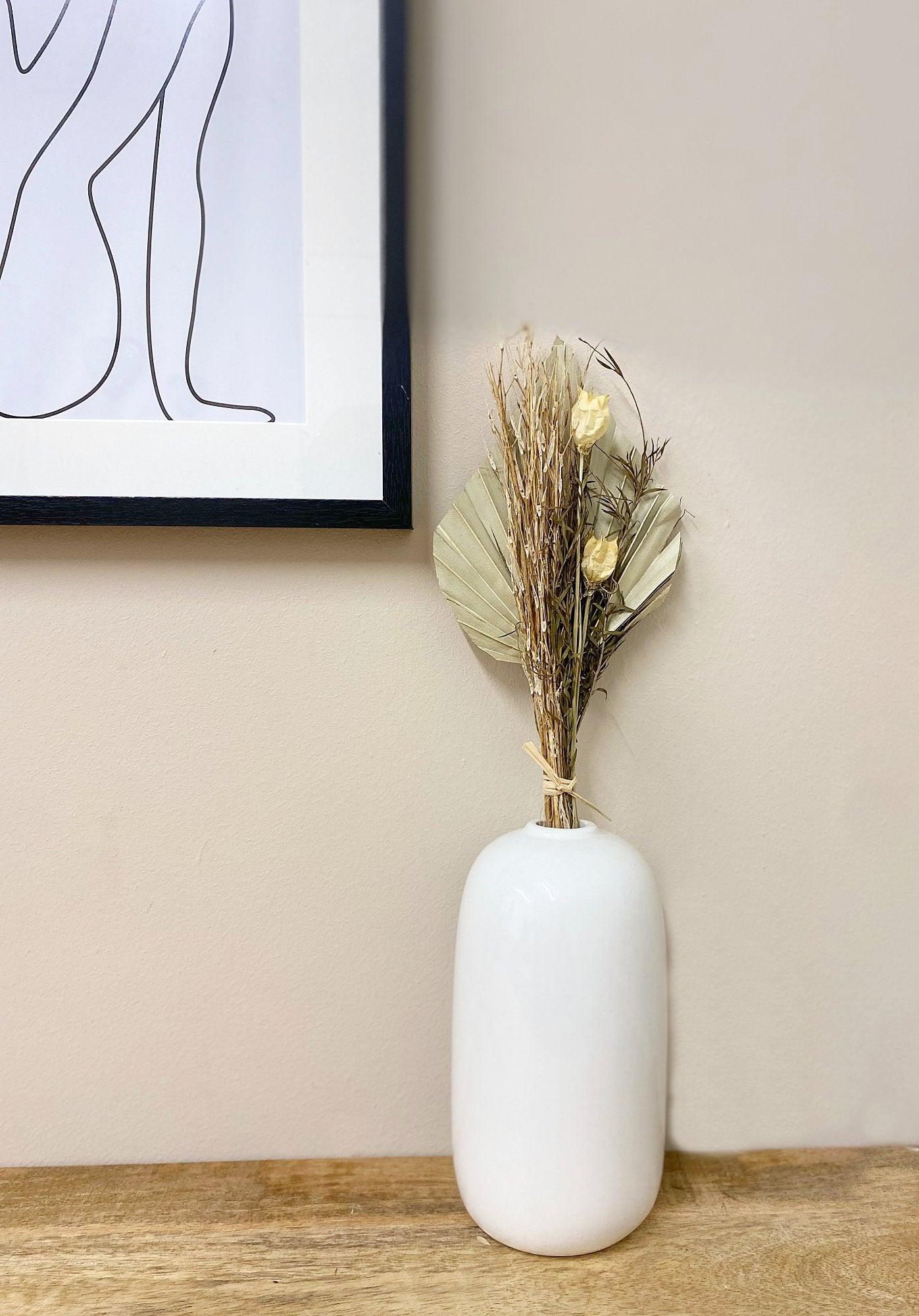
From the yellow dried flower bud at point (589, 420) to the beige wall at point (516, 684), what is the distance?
0.11m

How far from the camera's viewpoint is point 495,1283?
0.73 m

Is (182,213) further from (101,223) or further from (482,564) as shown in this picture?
(482,564)

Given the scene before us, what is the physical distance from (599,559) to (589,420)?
115 mm

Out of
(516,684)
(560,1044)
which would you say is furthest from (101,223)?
(560,1044)

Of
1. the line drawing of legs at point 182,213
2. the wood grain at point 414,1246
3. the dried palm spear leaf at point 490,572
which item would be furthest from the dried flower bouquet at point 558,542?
the wood grain at point 414,1246

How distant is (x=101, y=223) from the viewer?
0.79 metres

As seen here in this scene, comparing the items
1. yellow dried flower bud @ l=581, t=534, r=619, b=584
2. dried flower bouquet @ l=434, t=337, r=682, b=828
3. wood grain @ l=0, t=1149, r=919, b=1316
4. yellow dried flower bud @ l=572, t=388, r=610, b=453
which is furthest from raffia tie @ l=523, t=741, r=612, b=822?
wood grain @ l=0, t=1149, r=919, b=1316

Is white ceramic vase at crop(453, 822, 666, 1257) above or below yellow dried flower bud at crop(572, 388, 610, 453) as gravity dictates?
below

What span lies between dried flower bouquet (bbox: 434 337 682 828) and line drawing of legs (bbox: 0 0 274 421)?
0.27 m

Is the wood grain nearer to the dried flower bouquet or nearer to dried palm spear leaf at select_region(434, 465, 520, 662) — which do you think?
the dried flower bouquet

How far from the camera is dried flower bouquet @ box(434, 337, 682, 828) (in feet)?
2.51

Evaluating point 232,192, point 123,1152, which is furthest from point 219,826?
point 232,192

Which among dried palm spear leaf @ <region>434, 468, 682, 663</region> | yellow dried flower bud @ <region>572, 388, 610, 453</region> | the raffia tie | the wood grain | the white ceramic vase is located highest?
yellow dried flower bud @ <region>572, 388, 610, 453</region>

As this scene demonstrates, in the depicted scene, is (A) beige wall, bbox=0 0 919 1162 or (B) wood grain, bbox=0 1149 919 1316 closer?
(B) wood grain, bbox=0 1149 919 1316
